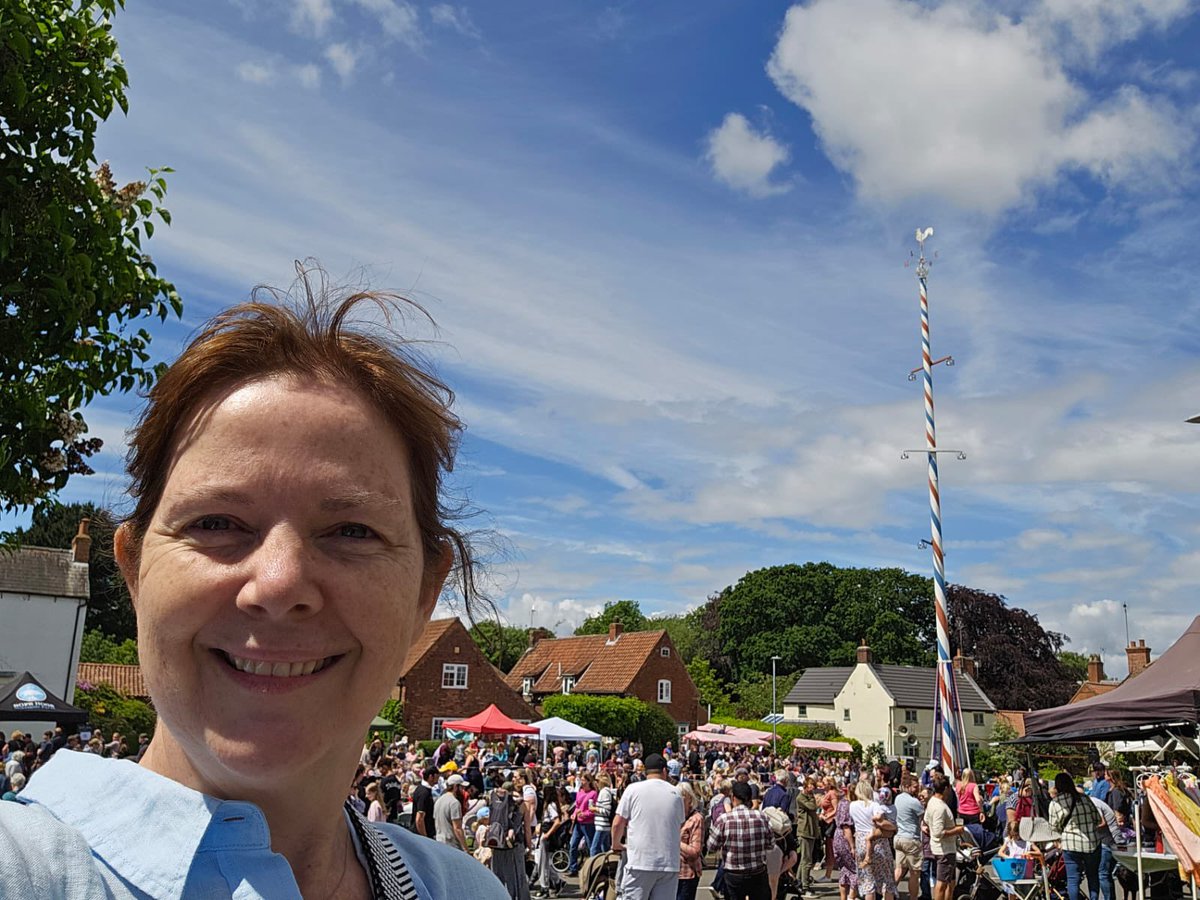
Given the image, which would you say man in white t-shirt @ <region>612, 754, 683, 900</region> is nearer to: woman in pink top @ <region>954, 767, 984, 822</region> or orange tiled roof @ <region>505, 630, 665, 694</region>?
woman in pink top @ <region>954, 767, 984, 822</region>

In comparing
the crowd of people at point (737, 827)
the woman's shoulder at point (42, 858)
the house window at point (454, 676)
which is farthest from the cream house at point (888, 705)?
the woman's shoulder at point (42, 858)

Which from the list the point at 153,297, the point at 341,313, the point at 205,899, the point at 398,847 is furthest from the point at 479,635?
the point at 153,297

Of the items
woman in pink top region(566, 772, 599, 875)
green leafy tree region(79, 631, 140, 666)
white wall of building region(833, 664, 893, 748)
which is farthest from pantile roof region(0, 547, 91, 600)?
white wall of building region(833, 664, 893, 748)

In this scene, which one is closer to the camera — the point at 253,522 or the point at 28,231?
the point at 253,522

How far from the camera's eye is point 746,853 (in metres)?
10.6

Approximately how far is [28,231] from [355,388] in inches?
127

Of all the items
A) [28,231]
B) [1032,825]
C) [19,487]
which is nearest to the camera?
[28,231]

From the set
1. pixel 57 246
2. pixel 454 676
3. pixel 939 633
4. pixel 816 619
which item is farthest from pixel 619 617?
pixel 57 246

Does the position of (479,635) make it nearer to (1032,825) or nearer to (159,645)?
(159,645)

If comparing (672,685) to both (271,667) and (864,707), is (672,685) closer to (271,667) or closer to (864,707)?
(864,707)

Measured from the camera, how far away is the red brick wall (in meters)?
47.4

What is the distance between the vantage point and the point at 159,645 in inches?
39.4

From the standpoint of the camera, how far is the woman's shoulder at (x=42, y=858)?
764 millimetres

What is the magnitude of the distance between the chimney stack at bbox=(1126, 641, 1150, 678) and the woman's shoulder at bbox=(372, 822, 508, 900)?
49152mm
